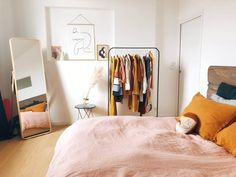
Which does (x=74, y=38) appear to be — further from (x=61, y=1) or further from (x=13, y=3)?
(x=13, y=3)

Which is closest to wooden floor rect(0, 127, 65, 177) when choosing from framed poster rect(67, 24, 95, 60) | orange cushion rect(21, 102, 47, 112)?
orange cushion rect(21, 102, 47, 112)

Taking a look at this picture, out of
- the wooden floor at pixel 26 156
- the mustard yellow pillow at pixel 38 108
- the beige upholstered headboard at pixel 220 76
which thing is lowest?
the wooden floor at pixel 26 156

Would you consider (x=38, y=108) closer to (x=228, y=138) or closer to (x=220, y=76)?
(x=220, y=76)

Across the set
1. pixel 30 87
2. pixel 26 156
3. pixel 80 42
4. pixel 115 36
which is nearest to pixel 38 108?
pixel 30 87

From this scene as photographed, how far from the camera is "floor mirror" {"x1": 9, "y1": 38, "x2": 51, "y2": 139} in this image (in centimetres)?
332

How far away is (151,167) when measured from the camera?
1.17 m

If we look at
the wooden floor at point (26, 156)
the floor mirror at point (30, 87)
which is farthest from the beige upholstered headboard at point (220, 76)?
the floor mirror at point (30, 87)

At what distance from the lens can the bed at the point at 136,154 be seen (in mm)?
1146

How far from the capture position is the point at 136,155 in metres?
1.28

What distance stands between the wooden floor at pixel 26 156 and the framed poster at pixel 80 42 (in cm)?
148

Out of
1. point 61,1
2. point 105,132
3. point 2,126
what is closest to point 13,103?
point 2,126

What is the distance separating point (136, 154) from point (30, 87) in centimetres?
272

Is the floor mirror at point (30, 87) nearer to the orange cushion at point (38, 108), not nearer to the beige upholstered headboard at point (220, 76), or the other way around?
the orange cushion at point (38, 108)

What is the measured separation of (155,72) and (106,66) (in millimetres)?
942
